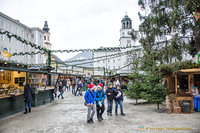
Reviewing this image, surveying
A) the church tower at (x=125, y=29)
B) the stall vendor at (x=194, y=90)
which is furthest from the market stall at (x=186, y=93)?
the church tower at (x=125, y=29)

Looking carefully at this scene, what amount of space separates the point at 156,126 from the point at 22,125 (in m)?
5.95

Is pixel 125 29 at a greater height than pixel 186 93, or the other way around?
pixel 125 29

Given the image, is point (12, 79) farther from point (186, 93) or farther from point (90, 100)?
point (186, 93)

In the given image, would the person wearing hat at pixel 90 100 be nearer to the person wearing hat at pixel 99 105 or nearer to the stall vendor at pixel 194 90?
the person wearing hat at pixel 99 105

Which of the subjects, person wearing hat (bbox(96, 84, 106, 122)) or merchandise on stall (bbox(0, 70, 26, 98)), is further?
merchandise on stall (bbox(0, 70, 26, 98))

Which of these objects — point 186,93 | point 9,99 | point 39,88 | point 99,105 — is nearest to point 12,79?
point 39,88

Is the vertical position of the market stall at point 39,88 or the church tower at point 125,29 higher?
the church tower at point 125,29

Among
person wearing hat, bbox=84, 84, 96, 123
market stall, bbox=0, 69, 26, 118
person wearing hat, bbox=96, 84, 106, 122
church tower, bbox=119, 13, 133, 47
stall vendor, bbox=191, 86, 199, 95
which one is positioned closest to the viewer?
person wearing hat, bbox=84, 84, 96, 123

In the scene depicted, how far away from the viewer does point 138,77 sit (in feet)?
52.0

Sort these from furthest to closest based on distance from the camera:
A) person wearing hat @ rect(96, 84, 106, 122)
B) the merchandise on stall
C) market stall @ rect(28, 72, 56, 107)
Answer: market stall @ rect(28, 72, 56, 107), the merchandise on stall, person wearing hat @ rect(96, 84, 106, 122)

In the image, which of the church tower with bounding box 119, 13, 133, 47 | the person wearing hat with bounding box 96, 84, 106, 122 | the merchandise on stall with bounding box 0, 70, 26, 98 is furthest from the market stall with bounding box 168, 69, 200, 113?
the church tower with bounding box 119, 13, 133, 47

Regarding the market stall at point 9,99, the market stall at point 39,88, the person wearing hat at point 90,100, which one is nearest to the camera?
the person wearing hat at point 90,100

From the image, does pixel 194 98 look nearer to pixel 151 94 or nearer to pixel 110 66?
pixel 151 94

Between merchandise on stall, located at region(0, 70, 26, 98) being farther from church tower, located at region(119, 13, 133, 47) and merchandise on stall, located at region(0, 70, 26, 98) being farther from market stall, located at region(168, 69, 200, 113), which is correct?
church tower, located at region(119, 13, 133, 47)
